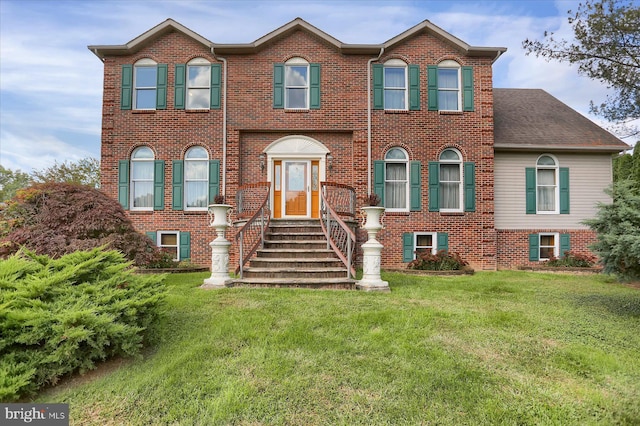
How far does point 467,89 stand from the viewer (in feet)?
36.4

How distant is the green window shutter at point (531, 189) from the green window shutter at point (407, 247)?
4167 mm

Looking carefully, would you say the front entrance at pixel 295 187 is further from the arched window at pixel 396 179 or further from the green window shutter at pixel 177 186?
the green window shutter at pixel 177 186

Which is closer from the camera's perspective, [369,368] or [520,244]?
[369,368]

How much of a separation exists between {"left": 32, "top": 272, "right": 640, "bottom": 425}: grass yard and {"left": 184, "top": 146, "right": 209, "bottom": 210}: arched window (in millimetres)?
5931

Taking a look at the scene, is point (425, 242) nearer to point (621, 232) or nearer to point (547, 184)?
point (547, 184)

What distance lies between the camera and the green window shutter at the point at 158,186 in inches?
426

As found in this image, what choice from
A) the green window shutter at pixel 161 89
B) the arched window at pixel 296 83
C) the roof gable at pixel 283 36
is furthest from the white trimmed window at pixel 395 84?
the green window shutter at pixel 161 89

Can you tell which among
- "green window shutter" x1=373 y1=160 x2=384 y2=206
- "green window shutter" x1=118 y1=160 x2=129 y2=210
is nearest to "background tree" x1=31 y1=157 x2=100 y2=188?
"green window shutter" x1=118 y1=160 x2=129 y2=210

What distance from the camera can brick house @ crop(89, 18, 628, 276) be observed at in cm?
1084

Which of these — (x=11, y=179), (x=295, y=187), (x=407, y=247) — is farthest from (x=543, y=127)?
(x=11, y=179)

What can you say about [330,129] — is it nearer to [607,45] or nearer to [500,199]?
[500,199]

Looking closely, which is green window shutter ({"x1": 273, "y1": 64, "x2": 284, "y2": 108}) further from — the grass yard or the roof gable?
the grass yard

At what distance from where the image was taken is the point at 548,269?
409 inches

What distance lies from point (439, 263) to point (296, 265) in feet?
15.1
